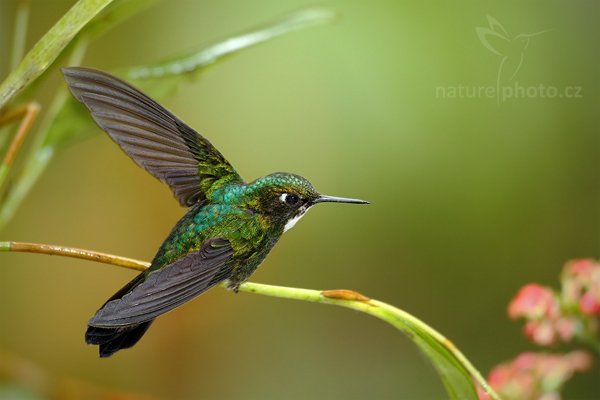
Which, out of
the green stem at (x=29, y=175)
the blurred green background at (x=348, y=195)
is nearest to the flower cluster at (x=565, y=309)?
the green stem at (x=29, y=175)

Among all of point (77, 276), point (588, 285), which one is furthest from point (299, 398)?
point (588, 285)

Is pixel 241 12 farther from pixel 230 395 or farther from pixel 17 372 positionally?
pixel 17 372

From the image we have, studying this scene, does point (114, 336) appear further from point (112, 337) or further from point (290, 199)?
point (290, 199)

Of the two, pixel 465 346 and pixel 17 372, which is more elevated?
pixel 17 372

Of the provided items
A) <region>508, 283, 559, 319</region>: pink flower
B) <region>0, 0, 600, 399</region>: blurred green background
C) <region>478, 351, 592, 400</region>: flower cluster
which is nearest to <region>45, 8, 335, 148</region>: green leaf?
<region>508, 283, 559, 319</region>: pink flower

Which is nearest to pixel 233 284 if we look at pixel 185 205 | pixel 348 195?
pixel 185 205

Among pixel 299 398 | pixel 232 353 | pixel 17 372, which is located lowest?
pixel 299 398
